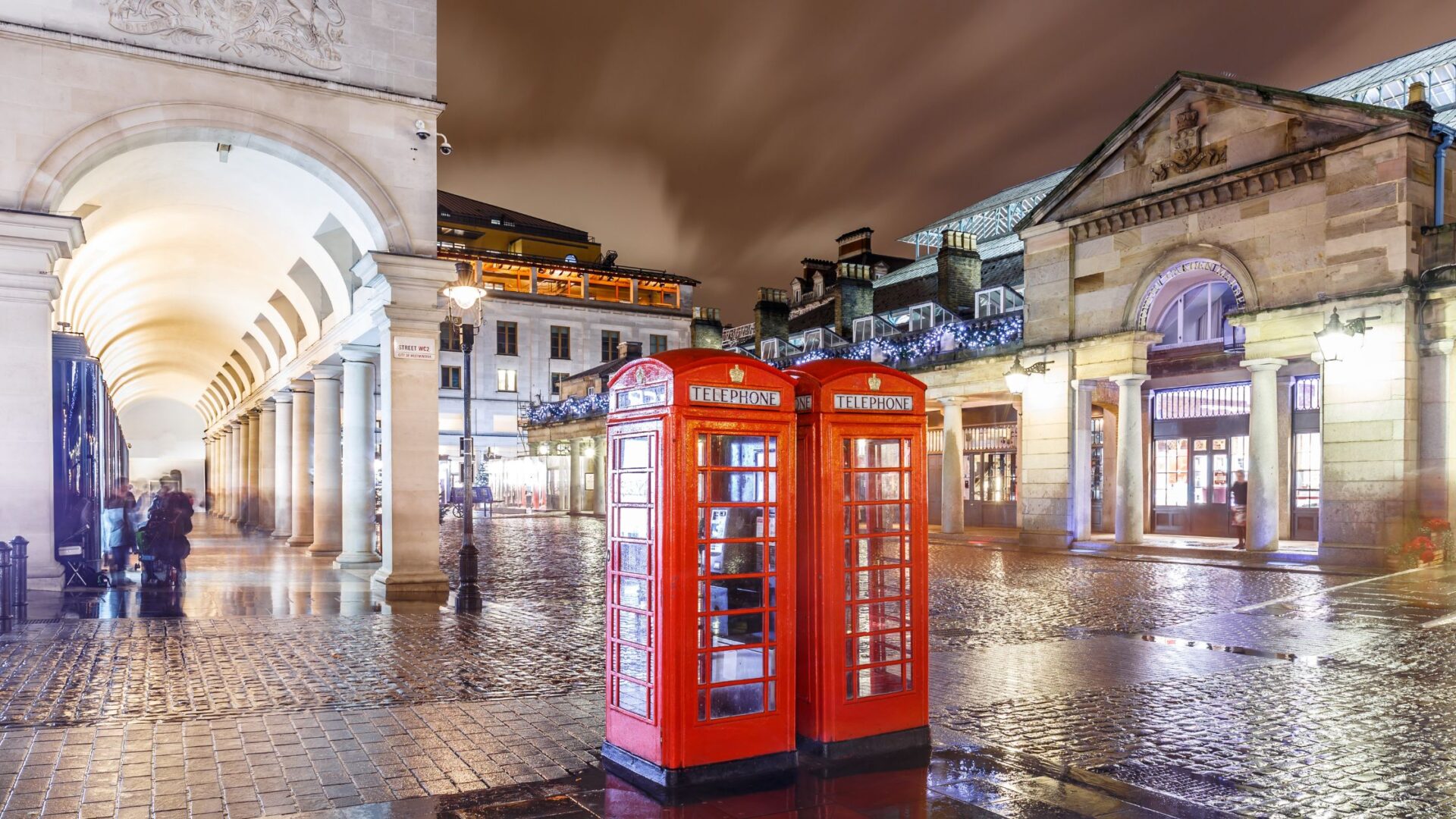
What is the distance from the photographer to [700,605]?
5691mm

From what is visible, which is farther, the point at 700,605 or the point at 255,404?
the point at 255,404

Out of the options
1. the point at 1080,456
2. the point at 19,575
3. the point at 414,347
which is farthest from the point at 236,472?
the point at 1080,456

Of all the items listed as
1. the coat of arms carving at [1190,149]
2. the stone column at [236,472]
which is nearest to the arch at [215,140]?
the coat of arms carving at [1190,149]

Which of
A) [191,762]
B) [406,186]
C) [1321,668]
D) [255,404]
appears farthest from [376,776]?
[255,404]

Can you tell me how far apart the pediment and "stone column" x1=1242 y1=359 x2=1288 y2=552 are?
4.13 meters

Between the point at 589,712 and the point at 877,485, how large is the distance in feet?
9.79

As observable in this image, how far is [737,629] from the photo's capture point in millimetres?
5930

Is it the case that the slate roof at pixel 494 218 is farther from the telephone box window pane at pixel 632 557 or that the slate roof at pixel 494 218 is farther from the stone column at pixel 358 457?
the telephone box window pane at pixel 632 557

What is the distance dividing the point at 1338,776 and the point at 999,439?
1117 inches

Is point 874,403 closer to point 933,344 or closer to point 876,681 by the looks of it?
point 876,681

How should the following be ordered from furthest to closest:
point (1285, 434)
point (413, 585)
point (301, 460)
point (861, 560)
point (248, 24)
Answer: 1. point (1285, 434)
2. point (301, 460)
3. point (413, 585)
4. point (248, 24)
5. point (861, 560)

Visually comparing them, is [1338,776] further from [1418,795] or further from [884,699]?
Result: [884,699]

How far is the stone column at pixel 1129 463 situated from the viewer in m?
23.4

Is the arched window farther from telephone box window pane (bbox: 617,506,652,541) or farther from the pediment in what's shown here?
telephone box window pane (bbox: 617,506,652,541)
